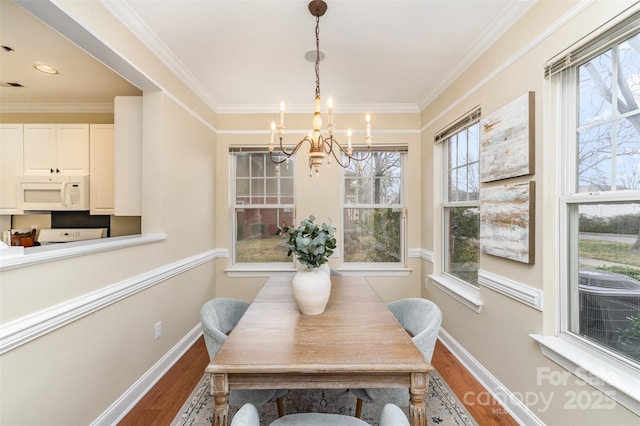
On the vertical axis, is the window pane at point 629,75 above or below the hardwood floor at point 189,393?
above

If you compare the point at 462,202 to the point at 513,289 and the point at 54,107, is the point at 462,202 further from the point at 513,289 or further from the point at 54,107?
the point at 54,107

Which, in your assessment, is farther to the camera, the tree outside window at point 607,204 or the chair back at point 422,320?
the chair back at point 422,320

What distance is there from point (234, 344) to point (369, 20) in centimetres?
218

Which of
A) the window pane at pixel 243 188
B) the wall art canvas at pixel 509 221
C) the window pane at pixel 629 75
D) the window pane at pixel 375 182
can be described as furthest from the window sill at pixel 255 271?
the window pane at pixel 629 75

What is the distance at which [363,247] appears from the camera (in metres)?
3.47

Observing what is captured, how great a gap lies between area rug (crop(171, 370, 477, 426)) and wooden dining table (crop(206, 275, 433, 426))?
0.80m

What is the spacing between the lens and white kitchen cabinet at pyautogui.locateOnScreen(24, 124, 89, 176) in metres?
2.81

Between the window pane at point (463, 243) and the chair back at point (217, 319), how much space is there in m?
2.02

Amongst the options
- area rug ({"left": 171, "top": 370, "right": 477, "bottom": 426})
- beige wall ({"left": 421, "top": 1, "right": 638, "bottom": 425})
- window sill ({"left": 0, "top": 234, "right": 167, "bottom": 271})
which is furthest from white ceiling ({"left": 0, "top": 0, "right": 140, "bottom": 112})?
beige wall ({"left": 421, "top": 1, "right": 638, "bottom": 425})

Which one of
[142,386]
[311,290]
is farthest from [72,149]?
[311,290]

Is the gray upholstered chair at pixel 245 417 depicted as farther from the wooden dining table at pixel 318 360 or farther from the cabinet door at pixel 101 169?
the cabinet door at pixel 101 169

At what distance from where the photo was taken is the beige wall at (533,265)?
135cm

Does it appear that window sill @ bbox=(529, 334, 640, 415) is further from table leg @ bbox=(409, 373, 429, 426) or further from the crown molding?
the crown molding

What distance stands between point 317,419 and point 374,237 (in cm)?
260
